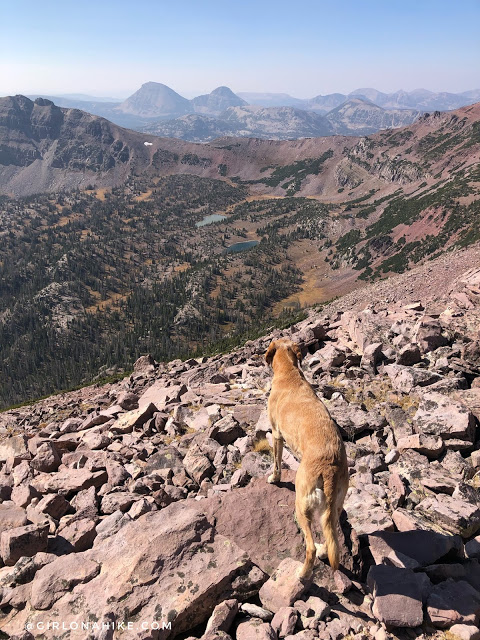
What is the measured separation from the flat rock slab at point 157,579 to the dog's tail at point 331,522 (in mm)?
1306

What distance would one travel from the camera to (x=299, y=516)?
6816mm

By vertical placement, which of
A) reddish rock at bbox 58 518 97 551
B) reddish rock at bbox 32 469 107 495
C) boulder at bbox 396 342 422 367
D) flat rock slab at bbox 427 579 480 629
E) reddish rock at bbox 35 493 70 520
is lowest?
reddish rock at bbox 32 469 107 495

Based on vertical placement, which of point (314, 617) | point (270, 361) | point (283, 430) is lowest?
point (314, 617)

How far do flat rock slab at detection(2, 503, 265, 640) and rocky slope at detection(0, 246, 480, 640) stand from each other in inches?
1.0

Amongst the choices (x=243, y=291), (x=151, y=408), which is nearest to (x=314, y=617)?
(x=151, y=408)

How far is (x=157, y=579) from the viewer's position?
6629 mm

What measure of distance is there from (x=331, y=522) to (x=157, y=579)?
10.7ft

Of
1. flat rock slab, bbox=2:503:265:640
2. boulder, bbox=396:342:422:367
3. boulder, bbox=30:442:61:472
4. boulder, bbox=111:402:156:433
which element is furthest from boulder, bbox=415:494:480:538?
boulder, bbox=30:442:61:472

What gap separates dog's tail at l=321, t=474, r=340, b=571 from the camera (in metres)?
6.36

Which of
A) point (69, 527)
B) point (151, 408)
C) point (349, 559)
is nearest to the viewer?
point (349, 559)

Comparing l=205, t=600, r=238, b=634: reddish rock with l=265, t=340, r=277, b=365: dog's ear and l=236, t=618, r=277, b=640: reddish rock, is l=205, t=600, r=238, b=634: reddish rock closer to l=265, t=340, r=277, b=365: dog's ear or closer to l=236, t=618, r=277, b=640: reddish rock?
l=236, t=618, r=277, b=640: reddish rock

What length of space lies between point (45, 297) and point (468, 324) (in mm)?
199641

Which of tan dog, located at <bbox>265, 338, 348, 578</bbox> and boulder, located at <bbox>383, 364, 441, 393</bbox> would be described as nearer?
tan dog, located at <bbox>265, 338, 348, 578</bbox>

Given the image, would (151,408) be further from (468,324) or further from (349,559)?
(468,324)
